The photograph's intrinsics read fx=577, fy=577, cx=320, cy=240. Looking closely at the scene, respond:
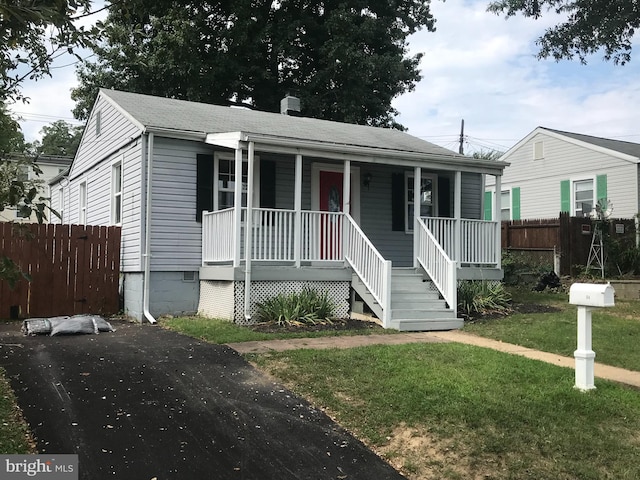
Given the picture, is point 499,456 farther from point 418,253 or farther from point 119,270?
point 119,270

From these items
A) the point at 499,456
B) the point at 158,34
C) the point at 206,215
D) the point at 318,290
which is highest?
the point at 158,34

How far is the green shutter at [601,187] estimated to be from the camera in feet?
62.0

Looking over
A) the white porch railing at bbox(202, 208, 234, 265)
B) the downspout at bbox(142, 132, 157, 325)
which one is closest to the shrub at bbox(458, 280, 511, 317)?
the white porch railing at bbox(202, 208, 234, 265)

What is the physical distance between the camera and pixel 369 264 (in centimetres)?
1038

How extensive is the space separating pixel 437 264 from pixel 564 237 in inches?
263

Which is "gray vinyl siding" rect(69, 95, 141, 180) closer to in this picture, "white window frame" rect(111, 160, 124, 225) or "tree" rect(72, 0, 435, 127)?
"white window frame" rect(111, 160, 124, 225)

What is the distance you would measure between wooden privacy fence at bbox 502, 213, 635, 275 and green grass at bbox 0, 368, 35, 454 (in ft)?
46.8

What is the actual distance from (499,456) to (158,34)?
2111 cm

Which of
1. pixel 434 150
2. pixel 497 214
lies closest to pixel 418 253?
pixel 497 214

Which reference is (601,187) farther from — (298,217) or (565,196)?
(298,217)

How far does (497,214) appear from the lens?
12305 millimetres

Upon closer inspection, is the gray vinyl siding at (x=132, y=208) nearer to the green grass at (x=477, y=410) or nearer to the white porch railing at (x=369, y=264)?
the white porch railing at (x=369, y=264)

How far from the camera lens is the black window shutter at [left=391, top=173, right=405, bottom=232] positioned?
13.5 m

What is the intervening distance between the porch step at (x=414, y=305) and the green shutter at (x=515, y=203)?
11.9 m
